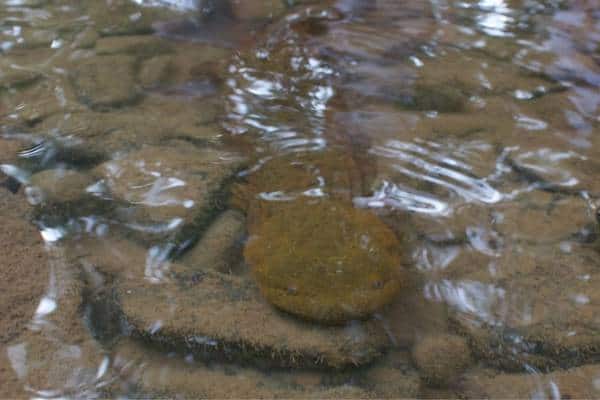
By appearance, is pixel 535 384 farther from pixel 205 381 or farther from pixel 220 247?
pixel 220 247

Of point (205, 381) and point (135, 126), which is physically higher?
point (135, 126)

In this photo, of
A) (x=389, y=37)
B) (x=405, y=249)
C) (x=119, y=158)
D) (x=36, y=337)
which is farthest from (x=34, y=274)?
(x=389, y=37)

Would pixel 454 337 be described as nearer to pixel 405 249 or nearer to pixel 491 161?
pixel 405 249

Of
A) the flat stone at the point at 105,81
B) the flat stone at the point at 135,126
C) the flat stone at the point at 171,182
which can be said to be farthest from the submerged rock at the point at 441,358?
the flat stone at the point at 105,81

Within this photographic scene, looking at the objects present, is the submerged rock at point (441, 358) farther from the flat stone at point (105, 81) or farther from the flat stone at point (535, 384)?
the flat stone at point (105, 81)

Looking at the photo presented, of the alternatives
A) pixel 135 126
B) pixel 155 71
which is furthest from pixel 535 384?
pixel 155 71

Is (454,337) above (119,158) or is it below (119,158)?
below

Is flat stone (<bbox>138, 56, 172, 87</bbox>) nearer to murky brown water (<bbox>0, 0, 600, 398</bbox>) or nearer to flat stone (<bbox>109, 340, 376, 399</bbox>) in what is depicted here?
murky brown water (<bbox>0, 0, 600, 398</bbox>)
